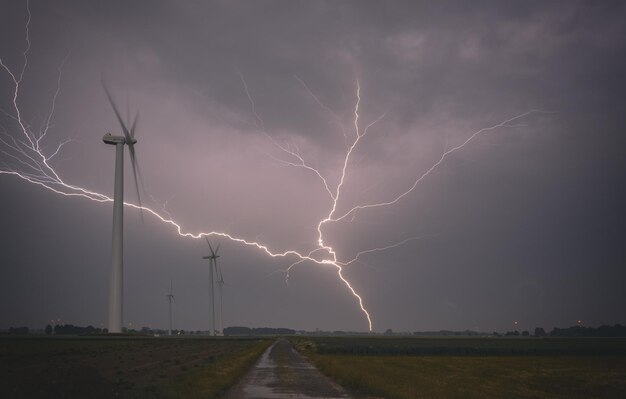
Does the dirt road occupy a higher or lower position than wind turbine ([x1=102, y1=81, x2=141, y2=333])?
lower

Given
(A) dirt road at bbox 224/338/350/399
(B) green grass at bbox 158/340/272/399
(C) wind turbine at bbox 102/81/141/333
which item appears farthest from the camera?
(C) wind turbine at bbox 102/81/141/333

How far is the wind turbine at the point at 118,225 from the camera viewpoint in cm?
6250

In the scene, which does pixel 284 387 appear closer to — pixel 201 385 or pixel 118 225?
pixel 201 385

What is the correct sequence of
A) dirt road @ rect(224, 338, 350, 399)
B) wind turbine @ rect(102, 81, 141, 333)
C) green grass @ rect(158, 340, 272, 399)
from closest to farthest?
1. green grass @ rect(158, 340, 272, 399)
2. dirt road @ rect(224, 338, 350, 399)
3. wind turbine @ rect(102, 81, 141, 333)

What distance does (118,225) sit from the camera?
63625 millimetres

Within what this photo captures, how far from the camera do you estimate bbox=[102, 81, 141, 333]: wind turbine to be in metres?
62.5

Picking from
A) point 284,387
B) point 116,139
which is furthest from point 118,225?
point 284,387

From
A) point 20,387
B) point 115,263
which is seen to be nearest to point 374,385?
point 20,387

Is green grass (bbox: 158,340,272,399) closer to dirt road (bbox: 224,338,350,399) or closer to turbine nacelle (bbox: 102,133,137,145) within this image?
dirt road (bbox: 224,338,350,399)

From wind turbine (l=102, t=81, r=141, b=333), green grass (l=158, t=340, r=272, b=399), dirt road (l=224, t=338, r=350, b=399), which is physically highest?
wind turbine (l=102, t=81, r=141, b=333)

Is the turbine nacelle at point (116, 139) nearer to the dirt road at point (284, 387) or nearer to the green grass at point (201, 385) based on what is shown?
the dirt road at point (284, 387)

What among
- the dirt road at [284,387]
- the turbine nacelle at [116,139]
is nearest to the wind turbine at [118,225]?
Result: the turbine nacelle at [116,139]

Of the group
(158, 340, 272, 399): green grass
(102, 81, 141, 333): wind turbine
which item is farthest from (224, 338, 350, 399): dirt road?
(102, 81, 141, 333): wind turbine

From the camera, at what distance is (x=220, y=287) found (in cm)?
12825
